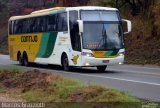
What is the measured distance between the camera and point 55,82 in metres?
16.0

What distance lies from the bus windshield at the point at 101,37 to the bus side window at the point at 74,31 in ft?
1.66

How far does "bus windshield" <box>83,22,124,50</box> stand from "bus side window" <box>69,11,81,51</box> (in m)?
0.51

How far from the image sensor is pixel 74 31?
25891mm

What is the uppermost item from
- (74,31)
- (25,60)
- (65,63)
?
(74,31)

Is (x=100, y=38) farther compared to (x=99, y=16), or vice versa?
(x=99, y=16)

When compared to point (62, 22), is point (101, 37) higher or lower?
lower

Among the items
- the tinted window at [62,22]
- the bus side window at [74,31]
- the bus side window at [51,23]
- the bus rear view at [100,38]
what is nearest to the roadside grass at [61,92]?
the bus rear view at [100,38]

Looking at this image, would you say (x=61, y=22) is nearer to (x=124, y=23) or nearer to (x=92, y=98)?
(x=124, y=23)

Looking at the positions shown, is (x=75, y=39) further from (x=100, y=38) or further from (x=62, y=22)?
(x=62, y=22)

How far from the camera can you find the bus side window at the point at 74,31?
25.5 metres

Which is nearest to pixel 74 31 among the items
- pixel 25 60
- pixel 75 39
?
pixel 75 39

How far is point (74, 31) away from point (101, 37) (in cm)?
152

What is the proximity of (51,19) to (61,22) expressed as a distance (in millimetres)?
1587

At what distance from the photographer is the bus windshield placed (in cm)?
2512
